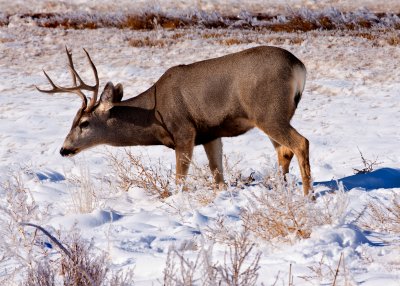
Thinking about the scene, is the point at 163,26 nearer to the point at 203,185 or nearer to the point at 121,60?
the point at 121,60

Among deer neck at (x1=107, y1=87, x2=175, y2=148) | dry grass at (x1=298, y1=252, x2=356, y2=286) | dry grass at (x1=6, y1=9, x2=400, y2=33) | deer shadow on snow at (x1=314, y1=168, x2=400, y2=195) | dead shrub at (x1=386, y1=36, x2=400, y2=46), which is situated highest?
dry grass at (x1=298, y1=252, x2=356, y2=286)

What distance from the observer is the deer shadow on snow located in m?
8.73

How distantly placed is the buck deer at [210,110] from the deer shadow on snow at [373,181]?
620 millimetres

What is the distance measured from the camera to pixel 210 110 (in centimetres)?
894

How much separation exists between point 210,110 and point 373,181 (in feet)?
7.16

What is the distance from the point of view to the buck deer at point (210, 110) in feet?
27.9

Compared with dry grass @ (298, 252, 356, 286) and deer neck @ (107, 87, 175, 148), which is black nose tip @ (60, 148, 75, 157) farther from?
dry grass @ (298, 252, 356, 286)

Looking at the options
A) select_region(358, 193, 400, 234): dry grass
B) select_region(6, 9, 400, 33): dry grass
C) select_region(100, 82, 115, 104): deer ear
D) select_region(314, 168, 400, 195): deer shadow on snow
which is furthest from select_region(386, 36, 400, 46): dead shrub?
select_region(358, 193, 400, 234): dry grass

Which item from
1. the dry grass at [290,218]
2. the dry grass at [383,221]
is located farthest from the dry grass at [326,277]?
the dry grass at [383,221]

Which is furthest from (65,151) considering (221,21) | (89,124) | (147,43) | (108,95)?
(221,21)

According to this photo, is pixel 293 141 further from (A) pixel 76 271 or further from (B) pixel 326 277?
(A) pixel 76 271

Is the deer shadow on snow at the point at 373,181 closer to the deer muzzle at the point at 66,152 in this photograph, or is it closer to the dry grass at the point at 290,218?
the dry grass at the point at 290,218

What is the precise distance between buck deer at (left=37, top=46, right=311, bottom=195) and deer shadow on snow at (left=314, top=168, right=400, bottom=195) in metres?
0.62

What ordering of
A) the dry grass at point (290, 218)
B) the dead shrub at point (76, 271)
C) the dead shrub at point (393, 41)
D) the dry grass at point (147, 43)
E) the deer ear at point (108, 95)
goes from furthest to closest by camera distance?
the dry grass at point (147, 43) < the dead shrub at point (393, 41) < the deer ear at point (108, 95) < the dry grass at point (290, 218) < the dead shrub at point (76, 271)
